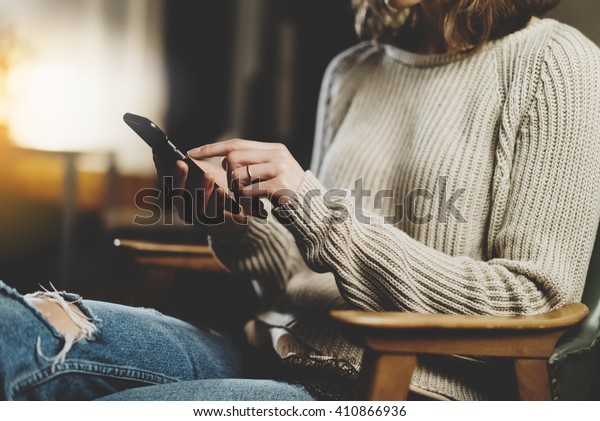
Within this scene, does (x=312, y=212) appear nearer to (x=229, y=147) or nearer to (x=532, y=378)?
(x=229, y=147)

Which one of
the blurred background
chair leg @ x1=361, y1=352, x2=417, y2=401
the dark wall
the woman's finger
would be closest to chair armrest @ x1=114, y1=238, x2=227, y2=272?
the blurred background

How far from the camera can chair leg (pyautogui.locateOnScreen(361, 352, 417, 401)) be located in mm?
509

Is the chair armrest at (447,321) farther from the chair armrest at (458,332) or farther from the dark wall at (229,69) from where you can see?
the dark wall at (229,69)

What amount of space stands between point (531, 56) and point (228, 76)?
0.47m

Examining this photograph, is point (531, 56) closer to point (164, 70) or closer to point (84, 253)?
point (164, 70)

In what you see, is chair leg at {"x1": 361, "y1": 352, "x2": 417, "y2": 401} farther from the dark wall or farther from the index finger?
the dark wall

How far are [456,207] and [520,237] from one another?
0.10m

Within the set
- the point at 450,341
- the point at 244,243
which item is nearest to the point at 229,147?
the point at 244,243

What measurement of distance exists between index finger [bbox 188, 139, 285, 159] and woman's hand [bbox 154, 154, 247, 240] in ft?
0.09

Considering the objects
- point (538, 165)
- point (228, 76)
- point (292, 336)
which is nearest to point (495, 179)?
point (538, 165)

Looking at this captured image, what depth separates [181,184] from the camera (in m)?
0.70

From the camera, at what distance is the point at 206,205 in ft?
2.45

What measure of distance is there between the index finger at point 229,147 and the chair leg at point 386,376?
0.25 meters
